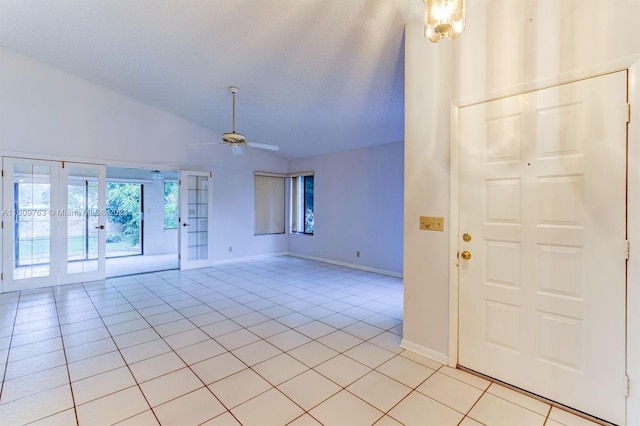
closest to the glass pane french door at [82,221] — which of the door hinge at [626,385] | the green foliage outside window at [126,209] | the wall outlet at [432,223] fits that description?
the green foliage outside window at [126,209]

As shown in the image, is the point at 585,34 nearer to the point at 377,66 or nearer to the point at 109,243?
the point at 377,66

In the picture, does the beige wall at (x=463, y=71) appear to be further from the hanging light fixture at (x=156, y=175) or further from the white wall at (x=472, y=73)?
the hanging light fixture at (x=156, y=175)

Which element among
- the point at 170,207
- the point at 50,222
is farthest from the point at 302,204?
the point at 50,222

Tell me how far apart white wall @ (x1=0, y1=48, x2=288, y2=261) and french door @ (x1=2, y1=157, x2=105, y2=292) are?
0.28m

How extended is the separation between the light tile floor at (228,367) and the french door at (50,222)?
60 cm

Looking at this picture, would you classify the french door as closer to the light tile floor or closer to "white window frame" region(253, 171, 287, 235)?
the light tile floor

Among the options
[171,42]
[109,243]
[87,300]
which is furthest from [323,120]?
[109,243]

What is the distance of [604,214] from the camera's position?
182 cm

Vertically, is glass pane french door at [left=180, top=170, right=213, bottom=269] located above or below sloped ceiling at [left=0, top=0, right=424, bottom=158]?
below

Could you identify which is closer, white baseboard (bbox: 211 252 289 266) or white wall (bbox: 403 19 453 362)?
white wall (bbox: 403 19 453 362)

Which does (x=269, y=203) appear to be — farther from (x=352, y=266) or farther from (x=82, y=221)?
(x=82, y=221)

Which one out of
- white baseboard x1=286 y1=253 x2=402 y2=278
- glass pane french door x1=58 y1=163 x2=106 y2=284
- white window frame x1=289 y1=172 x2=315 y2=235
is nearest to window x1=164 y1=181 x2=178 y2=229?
glass pane french door x1=58 y1=163 x2=106 y2=284

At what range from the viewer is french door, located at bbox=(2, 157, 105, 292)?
4.60 metres

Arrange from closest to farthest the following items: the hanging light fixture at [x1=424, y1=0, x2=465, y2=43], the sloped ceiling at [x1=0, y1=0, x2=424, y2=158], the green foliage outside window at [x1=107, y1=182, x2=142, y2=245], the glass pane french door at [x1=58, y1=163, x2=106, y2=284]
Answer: the hanging light fixture at [x1=424, y1=0, x2=465, y2=43]
the sloped ceiling at [x1=0, y1=0, x2=424, y2=158]
the glass pane french door at [x1=58, y1=163, x2=106, y2=284]
the green foliage outside window at [x1=107, y1=182, x2=142, y2=245]
